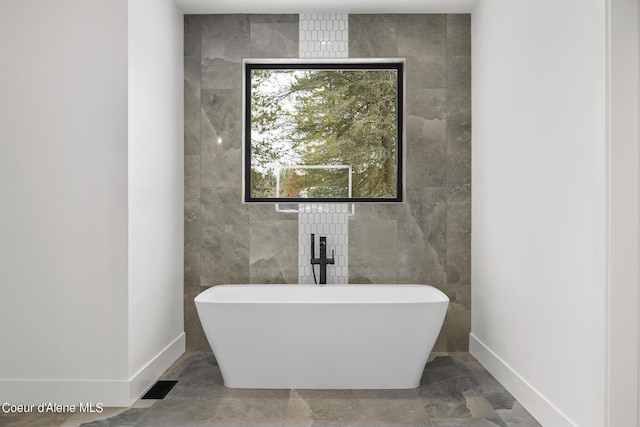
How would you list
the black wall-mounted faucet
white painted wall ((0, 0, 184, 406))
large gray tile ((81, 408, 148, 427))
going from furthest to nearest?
1. the black wall-mounted faucet
2. white painted wall ((0, 0, 184, 406))
3. large gray tile ((81, 408, 148, 427))

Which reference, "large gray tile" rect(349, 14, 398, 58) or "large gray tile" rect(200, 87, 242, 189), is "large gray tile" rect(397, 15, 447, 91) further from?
"large gray tile" rect(200, 87, 242, 189)

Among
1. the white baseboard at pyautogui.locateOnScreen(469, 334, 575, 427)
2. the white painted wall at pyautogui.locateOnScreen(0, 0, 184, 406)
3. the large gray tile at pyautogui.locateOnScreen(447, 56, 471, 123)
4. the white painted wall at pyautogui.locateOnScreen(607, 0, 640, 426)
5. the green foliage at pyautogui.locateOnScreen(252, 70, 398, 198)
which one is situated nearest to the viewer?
the white painted wall at pyautogui.locateOnScreen(607, 0, 640, 426)

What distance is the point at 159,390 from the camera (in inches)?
117

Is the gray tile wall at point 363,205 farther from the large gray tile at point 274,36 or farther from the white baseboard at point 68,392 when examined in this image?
the white baseboard at point 68,392

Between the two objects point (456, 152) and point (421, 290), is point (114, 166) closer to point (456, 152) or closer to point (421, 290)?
point (421, 290)

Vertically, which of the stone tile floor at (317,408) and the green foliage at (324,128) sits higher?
the green foliage at (324,128)

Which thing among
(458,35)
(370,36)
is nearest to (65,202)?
(370,36)

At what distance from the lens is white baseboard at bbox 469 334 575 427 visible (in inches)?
93.0

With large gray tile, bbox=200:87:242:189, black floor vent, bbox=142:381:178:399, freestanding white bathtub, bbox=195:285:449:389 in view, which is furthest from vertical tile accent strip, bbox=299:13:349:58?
black floor vent, bbox=142:381:178:399

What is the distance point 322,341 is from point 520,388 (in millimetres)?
1219

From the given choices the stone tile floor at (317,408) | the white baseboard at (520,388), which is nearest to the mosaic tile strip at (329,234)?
the stone tile floor at (317,408)

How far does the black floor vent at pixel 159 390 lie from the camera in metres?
2.88

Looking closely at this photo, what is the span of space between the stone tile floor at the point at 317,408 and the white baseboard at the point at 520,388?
46 millimetres

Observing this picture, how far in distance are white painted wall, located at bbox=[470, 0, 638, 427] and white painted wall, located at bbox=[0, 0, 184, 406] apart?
2.35m
